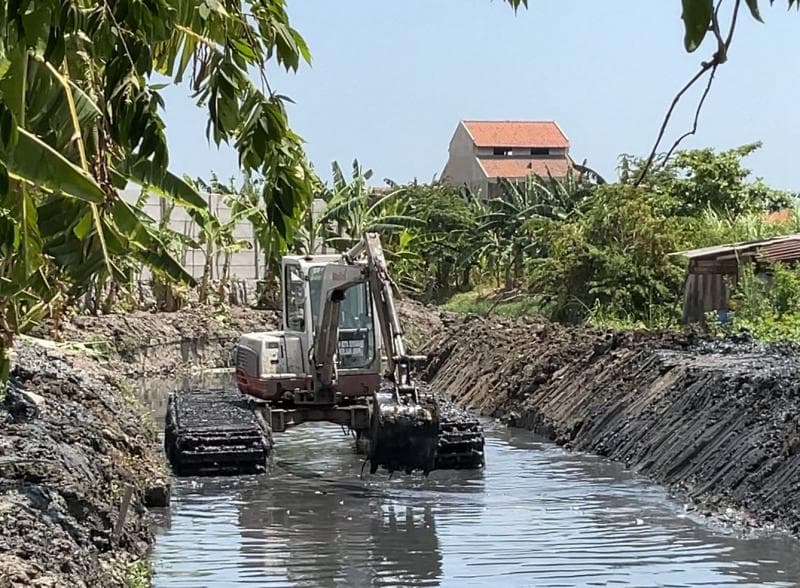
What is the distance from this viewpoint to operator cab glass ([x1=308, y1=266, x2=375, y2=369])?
17156 millimetres

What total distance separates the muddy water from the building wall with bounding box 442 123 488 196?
200 feet

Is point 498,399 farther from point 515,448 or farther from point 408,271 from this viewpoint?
point 408,271

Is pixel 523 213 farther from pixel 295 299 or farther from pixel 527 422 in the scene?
pixel 295 299

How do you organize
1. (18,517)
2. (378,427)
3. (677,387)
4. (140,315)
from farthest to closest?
(140,315)
(677,387)
(378,427)
(18,517)

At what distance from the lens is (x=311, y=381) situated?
17.4m

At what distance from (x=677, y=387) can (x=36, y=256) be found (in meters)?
14.6

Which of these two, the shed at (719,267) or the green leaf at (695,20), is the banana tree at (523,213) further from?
the green leaf at (695,20)

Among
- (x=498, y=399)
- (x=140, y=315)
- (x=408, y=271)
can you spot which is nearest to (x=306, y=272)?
(x=498, y=399)

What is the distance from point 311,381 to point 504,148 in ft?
207

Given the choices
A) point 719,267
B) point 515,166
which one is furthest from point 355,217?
point 515,166

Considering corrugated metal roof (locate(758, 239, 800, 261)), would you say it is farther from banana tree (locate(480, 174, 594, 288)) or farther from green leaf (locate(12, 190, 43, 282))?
green leaf (locate(12, 190, 43, 282))

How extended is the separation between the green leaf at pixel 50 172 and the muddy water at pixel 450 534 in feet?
23.9

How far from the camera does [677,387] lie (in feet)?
61.6

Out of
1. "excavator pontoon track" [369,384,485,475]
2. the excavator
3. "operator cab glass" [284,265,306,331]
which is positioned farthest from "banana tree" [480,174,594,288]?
"excavator pontoon track" [369,384,485,475]
